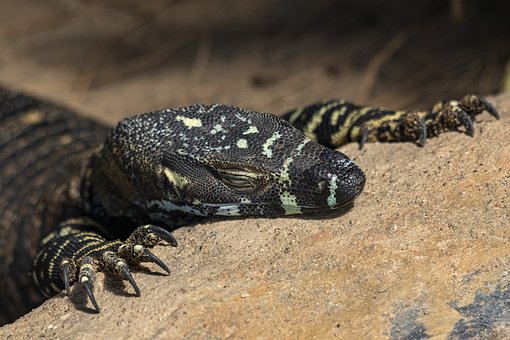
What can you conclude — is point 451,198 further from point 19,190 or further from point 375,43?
point 375,43

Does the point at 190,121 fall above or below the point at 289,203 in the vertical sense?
above

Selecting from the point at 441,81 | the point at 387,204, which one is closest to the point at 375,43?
the point at 441,81

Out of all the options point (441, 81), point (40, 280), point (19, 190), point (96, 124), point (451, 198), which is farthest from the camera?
point (441, 81)

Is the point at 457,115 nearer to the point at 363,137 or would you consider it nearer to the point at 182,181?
the point at 363,137

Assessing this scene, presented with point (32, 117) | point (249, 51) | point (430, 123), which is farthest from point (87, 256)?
point (249, 51)

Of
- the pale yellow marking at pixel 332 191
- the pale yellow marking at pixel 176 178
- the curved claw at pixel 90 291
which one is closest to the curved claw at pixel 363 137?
the pale yellow marking at pixel 332 191

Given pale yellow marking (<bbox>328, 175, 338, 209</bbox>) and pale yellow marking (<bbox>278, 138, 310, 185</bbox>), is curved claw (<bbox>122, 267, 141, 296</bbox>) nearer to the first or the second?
pale yellow marking (<bbox>278, 138, 310, 185</bbox>)
